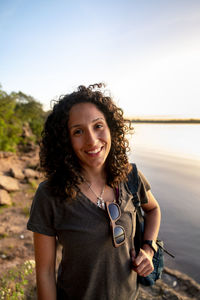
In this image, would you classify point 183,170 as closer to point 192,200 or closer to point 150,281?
point 192,200

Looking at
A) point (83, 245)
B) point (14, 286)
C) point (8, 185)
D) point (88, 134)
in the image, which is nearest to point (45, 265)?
point (83, 245)

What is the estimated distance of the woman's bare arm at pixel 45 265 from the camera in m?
1.35

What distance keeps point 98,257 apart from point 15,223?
3991 millimetres

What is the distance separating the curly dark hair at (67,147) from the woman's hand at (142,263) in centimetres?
56

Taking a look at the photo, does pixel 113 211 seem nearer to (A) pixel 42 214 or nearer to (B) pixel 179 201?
(A) pixel 42 214

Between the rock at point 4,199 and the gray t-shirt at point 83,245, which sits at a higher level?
the gray t-shirt at point 83,245

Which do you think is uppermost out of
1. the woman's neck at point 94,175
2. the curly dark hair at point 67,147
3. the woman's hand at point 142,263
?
the curly dark hair at point 67,147

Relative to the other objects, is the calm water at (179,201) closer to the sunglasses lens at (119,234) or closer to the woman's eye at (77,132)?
the sunglasses lens at (119,234)

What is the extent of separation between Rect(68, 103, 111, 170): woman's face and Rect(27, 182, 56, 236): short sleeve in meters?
0.41

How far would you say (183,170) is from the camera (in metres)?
7.62

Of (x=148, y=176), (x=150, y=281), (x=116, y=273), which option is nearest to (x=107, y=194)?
(x=116, y=273)

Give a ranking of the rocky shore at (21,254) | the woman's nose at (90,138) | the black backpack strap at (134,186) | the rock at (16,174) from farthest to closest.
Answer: the rock at (16,174) → the rocky shore at (21,254) → the black backpack strap at (134,186) → the woman's nose at (90,138)

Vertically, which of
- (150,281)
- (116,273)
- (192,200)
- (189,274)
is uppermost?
(116,273)

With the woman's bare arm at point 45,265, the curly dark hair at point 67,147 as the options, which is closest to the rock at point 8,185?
the curly dark hair at point 67,147
